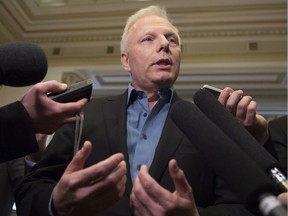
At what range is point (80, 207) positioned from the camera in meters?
0.67

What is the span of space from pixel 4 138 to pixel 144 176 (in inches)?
13.4

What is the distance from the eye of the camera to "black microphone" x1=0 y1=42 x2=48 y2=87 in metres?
0.68

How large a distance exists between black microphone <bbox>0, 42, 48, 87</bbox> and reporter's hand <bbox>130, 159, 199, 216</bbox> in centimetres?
34

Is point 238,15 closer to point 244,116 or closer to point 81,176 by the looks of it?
point 244,116

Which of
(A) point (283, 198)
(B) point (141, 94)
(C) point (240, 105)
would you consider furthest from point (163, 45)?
(A) point (283, 198)

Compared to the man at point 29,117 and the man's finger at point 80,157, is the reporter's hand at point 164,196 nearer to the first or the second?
the man's finger at point 80,157

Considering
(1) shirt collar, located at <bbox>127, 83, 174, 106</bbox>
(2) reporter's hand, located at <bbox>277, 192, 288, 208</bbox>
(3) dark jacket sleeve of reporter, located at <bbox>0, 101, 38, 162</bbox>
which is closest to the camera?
(2) reporter's hand, located at <bbox>277, 192, 288, 208</bbox>

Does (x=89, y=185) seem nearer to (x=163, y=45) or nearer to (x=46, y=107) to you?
(x=46, y=107)

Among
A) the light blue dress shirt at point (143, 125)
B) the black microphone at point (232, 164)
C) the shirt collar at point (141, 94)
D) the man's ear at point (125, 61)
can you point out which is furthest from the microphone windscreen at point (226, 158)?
the man's ear at point (125, 61)

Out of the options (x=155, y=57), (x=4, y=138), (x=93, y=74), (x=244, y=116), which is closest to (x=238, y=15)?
(x=93, y=74)

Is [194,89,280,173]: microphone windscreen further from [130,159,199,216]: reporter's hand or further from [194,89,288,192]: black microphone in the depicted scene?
[130,159,199,216]: reporter's hand

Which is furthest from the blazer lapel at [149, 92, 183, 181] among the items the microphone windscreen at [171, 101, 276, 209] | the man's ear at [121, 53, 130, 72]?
the man's ear at [121, 53, 130, 72]

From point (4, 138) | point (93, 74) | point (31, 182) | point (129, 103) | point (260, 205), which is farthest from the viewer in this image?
point (93, 74)

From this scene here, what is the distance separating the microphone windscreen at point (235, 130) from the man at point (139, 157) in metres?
0.11
